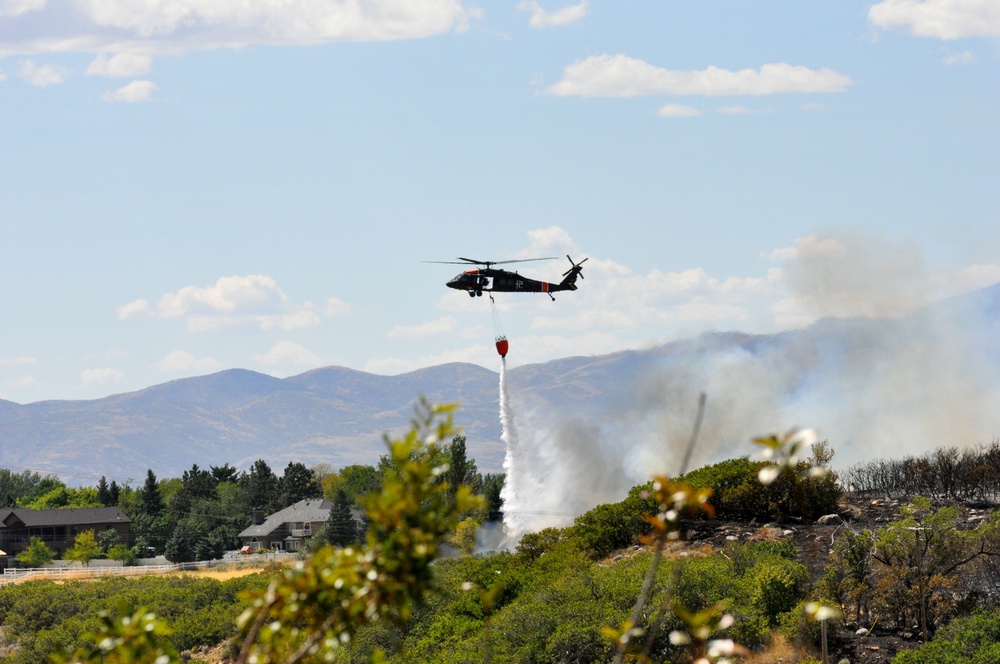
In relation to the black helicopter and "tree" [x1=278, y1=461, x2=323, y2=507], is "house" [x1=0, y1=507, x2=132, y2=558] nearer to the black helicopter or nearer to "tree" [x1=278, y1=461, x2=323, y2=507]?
"tree" [x1=278, y1=461, x2=323, y2=507]

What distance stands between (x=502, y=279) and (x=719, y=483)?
17.1m

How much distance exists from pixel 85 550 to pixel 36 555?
19.0ft

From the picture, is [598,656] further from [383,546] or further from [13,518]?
[13,518]

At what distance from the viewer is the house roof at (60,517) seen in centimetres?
14238

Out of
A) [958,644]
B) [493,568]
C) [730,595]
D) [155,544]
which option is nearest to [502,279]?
[493,568]

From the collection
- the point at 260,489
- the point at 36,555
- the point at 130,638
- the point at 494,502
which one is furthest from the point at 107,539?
the point at 130,638

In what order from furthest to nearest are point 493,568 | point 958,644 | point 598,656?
point 493,568 < point 598,656 < point 958,644

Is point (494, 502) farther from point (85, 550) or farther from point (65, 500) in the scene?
point (65, 500)

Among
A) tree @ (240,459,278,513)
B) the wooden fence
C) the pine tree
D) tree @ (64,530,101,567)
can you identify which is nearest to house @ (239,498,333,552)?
tree @ (240,459,278,513)

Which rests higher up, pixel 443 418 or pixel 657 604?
pixel 443 418

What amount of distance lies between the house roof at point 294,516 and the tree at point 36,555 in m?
25.3

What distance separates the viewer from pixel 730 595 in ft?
165

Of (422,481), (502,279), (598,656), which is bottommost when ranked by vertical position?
(598,656)

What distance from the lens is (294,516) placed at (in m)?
157
